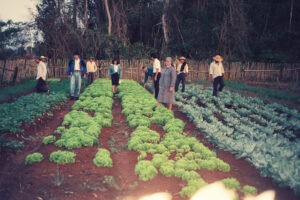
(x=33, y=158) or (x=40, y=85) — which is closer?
(x=33, y=158)

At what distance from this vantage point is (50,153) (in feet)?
16.1

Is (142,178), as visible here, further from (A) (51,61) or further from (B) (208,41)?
(B) (208,41)

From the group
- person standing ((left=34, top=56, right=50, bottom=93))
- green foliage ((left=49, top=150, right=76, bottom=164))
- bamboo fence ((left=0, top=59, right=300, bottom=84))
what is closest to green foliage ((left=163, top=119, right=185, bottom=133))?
green foliage ((left=49, top=150, right=76, bottom=164))

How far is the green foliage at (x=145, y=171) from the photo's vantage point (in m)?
4.15

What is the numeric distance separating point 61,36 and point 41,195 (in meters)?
21.1

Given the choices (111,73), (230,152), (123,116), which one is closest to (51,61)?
(111,73)

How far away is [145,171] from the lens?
420cm

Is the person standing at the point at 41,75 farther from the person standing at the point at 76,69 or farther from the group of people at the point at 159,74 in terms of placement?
the person standing at the point at 76,69

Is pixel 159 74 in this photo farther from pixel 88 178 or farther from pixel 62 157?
pixel 88 178

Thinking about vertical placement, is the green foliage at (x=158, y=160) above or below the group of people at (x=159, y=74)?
below

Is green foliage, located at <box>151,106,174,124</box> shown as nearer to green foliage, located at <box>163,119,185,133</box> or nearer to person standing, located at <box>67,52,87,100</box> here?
green foliage, located at <box>163,119,185,133</box>

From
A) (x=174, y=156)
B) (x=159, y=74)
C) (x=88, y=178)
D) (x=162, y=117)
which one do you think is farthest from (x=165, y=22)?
(x=88, y=178)

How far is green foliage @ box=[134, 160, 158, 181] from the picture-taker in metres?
4.15

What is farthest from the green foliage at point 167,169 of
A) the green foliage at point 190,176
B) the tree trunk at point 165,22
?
the tree trunk at point 165,22
